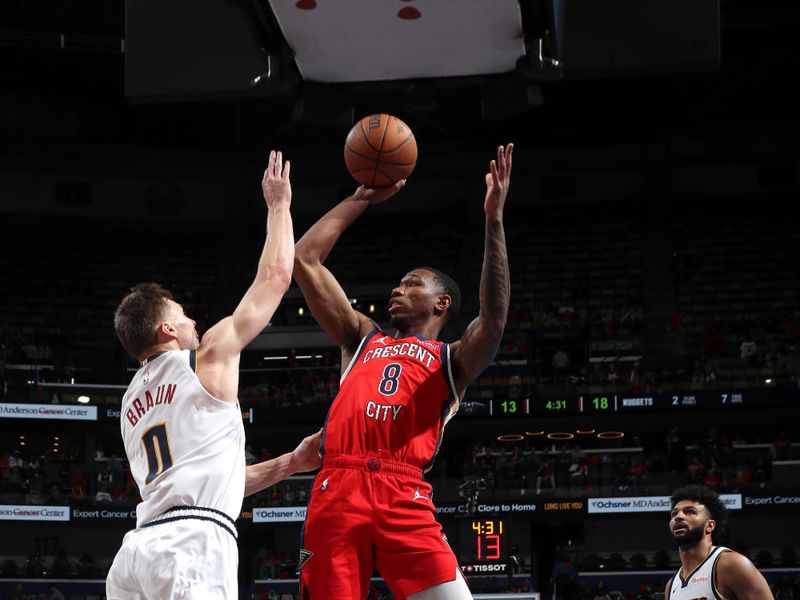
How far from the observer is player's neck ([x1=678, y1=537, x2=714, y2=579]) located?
7.15m

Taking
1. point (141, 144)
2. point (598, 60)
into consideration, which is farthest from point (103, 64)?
point (598, 60)

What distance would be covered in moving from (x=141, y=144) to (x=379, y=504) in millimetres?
26867

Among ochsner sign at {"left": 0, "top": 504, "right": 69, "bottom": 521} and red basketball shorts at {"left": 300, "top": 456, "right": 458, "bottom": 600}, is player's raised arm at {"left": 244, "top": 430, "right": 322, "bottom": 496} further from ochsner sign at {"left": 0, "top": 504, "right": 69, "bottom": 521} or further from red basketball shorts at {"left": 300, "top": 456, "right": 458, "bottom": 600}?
ochsner sign at {"left": 0, "top": 504, "right": 69, "bottom": 521}

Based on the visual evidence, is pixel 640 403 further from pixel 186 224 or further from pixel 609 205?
pixel 186 224

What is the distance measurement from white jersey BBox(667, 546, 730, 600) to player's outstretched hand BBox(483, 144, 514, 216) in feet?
10.7

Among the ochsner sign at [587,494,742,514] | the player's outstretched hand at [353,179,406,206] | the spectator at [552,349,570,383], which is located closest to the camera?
the player's outstretched hand at [353,179,406,206]

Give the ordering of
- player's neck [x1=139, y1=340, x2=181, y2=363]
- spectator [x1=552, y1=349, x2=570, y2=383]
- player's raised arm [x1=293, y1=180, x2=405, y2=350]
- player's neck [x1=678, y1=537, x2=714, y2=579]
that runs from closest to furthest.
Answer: player's neck [x1=139, y1=340, x2=181, y2=363] < player's raised arm [x1=293, y1=180, x2=405, y2=350] < player's neck [x1=678, y1=537, x2=714, y2=579] < spectator [x1=552, y1=349, x2=570, y2=383]

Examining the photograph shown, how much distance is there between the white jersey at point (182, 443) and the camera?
4133 mm

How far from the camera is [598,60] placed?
9836 mm

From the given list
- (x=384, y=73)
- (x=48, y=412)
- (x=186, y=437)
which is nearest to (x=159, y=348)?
(x=186, y=437)

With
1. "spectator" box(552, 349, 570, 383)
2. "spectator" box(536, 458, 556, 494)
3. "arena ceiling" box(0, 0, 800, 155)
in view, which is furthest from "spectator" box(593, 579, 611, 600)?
"arena ceiling" box(0, 0, 800, 155)

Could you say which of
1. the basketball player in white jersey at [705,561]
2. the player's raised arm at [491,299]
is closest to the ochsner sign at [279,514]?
the basketball player in white jersey at [705,561]

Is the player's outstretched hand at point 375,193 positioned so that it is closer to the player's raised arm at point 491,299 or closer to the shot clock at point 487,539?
the player's raised arm at point 491,299

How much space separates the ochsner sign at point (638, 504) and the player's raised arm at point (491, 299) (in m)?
16.4
